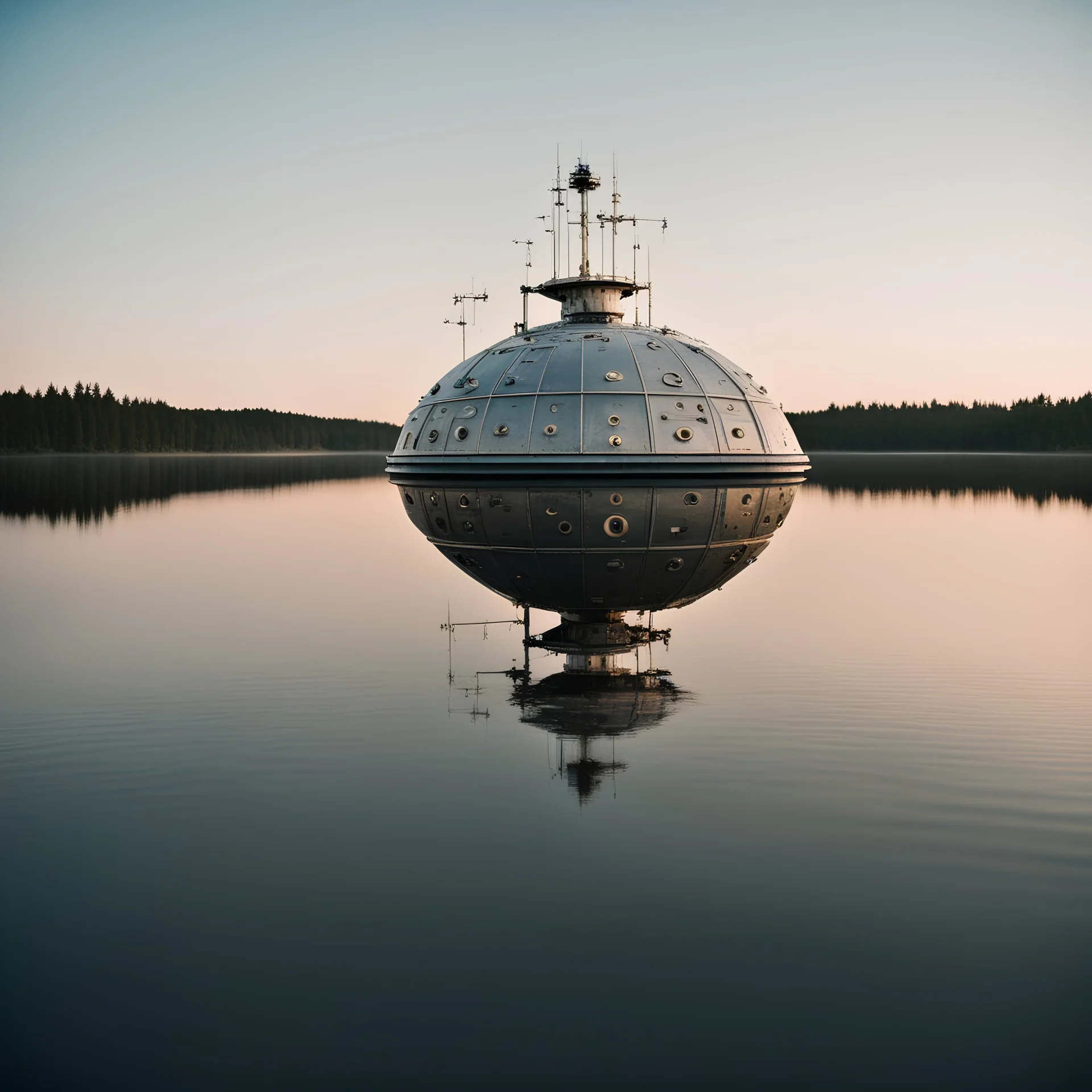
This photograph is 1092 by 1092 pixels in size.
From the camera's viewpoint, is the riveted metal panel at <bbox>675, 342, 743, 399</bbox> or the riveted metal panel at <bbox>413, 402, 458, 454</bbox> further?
the riveted metal panel at <bbox>413, 402, 458, 454</bbox>

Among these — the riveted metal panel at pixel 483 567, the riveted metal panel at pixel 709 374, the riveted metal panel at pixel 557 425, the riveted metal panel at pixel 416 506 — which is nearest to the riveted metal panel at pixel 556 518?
the riveted metal panel at pixel 557 425

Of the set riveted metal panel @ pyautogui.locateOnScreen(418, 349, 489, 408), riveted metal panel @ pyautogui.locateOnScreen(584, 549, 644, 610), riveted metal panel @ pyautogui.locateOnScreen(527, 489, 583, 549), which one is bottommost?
riveted metal panel @ pyautogui.locateOnScreen(584, 549, 644, 610)

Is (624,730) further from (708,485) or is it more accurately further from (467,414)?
(467,414)

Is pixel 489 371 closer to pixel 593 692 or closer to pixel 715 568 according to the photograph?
pixel 715 568

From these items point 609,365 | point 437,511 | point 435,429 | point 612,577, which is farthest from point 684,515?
point 435,429

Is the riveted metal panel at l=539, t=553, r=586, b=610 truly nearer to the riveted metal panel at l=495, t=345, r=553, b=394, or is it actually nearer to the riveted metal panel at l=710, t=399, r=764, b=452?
the riveted metal panel at l=495, t=345, r=553, b=394

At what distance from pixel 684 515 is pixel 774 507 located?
3.52 meters

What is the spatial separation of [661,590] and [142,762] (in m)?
14.4

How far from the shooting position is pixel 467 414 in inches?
1075

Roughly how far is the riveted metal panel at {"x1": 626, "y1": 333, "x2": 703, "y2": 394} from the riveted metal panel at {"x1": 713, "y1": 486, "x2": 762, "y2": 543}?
286 centimetres

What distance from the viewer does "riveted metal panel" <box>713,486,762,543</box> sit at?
27.0 meters

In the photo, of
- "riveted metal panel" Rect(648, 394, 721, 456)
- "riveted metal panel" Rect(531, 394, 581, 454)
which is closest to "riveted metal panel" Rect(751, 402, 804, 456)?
"riveted metal panel" Rect(648, 394, 721, 456)

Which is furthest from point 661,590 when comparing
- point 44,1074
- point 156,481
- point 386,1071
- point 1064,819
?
point 156,481

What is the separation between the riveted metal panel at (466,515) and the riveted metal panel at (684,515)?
4641mm
